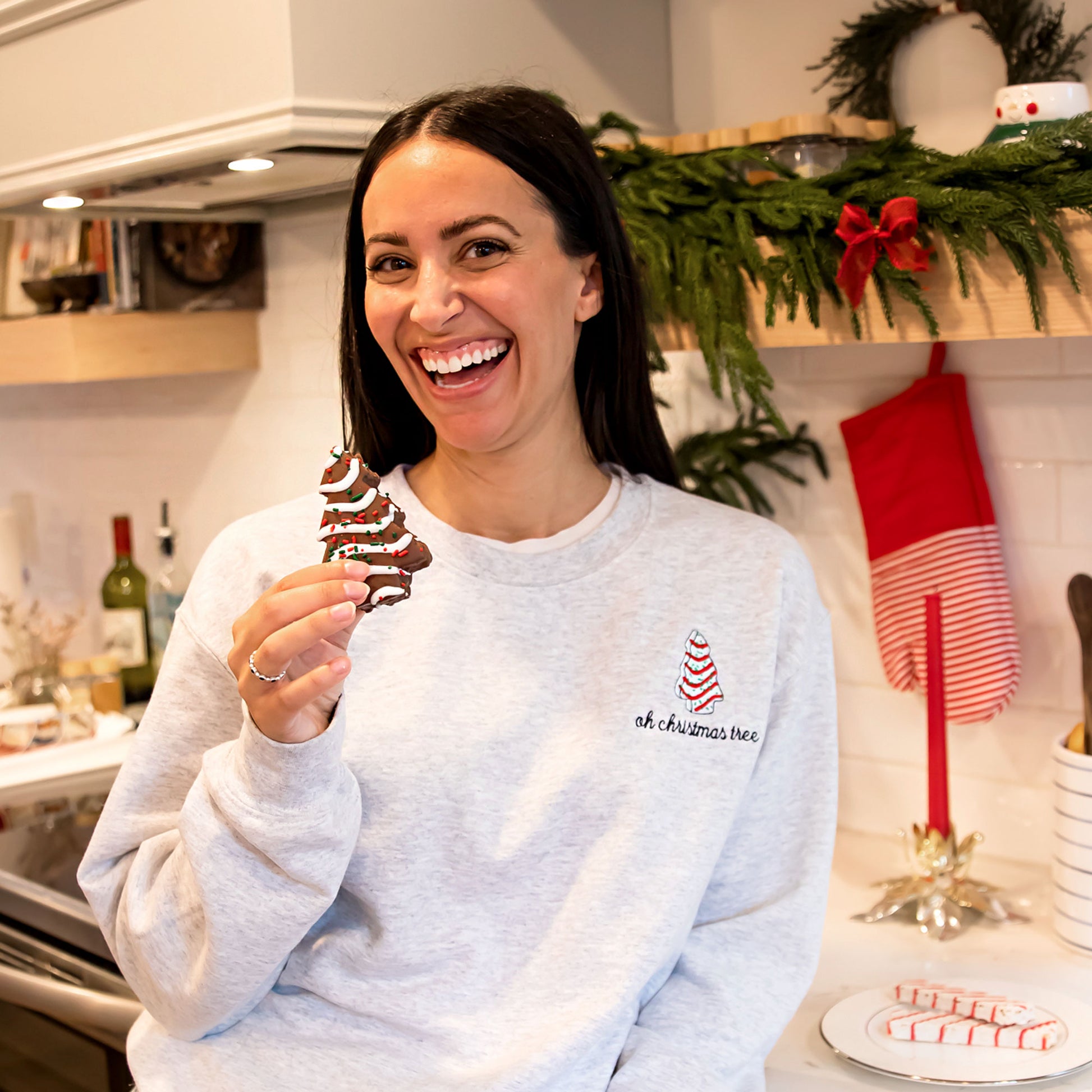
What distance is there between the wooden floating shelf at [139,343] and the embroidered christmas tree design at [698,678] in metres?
1.50

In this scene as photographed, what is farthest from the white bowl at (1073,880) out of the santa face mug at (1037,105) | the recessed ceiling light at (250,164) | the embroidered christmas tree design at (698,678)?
the recessed ceiling light at (250,164)

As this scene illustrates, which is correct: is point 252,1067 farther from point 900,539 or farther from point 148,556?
point 148,556

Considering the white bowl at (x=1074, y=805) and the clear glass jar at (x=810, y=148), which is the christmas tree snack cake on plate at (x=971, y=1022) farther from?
the clear glass jar at (x=810, y=148)

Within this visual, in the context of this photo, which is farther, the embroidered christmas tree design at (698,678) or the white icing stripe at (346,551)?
the embroidered christmas tree design at (698,678)

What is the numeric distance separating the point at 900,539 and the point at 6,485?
7.45 feet

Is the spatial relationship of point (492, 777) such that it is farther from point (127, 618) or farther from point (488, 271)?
point (127, 618)

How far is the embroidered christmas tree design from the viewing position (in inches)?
43.2

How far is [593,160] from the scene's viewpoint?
1128 mm

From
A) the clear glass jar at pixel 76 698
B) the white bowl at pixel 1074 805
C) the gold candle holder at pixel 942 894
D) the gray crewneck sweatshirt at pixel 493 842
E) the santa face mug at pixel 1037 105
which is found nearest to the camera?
the gray crewneck sweatshirt at pixel 493 842

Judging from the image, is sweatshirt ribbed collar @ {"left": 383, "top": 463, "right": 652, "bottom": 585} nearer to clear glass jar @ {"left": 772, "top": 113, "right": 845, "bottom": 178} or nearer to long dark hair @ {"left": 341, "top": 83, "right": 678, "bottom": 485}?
long dark hair @ {"left": 341, "top": 83, "right": 678, "bottom": 485}

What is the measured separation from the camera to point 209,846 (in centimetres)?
96

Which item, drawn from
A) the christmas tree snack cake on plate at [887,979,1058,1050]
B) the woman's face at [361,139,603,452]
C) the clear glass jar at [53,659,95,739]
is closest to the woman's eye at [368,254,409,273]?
the woman's face at [361,139,603,452]

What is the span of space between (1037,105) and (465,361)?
2.05ft

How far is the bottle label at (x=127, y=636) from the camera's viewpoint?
2457 millimetres
